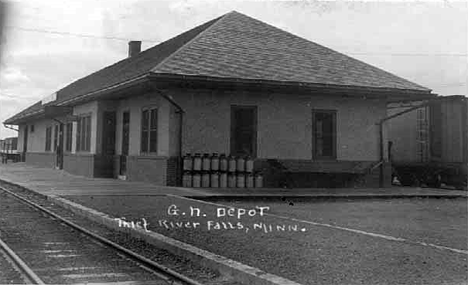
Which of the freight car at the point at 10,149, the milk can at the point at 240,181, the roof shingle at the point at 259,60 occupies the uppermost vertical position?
the roof shingle at the point at 259,60

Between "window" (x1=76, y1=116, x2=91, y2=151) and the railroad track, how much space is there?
12.3 m

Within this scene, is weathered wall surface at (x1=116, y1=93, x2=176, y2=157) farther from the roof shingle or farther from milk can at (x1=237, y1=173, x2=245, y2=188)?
milk can at (x1=237, y1=173, x2=245, y2=188)

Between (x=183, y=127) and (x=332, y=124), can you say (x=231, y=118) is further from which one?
(x=332, y=124)

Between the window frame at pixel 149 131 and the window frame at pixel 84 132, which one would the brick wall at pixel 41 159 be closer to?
the window frame at pixel 84 132

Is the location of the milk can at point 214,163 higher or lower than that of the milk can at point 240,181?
higher

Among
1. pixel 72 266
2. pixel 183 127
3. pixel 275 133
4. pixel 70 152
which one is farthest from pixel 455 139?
pixel 70 152

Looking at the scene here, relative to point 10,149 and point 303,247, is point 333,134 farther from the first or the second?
point 10,149

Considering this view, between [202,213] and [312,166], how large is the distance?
7642 millimetres

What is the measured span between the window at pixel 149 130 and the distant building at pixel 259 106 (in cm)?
3

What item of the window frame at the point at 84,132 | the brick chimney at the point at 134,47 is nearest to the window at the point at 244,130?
the window frame at the point at 84,132

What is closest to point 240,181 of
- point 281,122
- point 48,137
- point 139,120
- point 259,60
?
point 281,122

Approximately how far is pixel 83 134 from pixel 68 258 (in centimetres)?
1660

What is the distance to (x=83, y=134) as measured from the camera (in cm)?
2228

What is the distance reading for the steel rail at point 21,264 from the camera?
5.20 m
